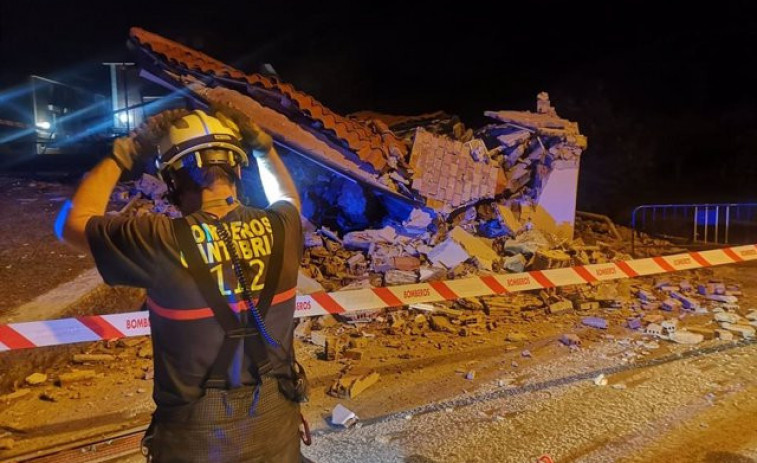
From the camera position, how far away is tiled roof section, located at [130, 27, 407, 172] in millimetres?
8336

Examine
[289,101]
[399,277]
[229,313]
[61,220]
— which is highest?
[289,101]

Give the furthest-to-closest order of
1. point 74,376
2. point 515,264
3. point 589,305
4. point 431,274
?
point 515,264 < point 431,274 < point 589,305 < point 74,376

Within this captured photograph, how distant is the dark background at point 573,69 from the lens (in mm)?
20688

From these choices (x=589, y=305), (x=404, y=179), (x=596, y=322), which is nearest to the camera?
(x=596, y=322)

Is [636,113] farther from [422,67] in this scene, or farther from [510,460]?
[510,460]

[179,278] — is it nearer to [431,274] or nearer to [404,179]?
[431,274]

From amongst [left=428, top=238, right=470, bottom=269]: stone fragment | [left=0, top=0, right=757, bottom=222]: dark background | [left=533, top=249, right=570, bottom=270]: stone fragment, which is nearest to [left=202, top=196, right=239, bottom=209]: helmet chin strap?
[left=428, top=238, right=470, bottom=269]: stone fragment

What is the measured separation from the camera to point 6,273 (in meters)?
6.72

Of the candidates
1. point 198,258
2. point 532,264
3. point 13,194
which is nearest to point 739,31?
point 532,264

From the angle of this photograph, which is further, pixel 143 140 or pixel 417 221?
pixel 417 221

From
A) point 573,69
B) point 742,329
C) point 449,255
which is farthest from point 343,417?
point 573,69

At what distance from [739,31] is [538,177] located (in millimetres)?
16971

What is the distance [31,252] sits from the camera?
7551 millimetres

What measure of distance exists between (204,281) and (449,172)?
25.9 ft
